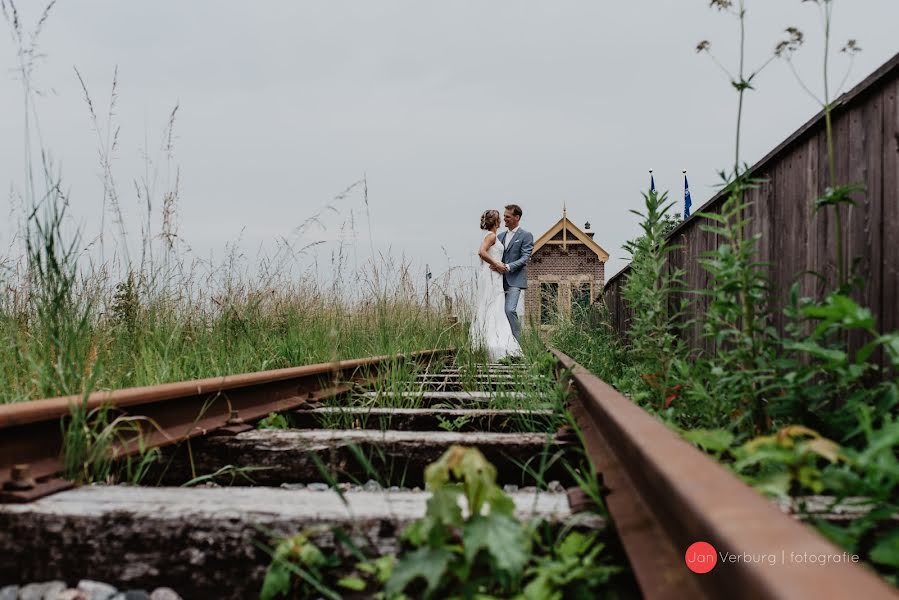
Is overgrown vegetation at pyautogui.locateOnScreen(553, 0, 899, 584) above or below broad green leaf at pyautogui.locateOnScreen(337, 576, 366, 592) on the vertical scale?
above

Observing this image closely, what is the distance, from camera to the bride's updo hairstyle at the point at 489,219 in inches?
374

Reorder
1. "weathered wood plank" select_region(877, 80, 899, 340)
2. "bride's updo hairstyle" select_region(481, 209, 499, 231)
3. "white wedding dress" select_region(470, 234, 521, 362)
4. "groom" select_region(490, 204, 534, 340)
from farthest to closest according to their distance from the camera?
"bride's updo hairstyle" select_region(481, 209, 499, 231) → "groom" select_region(490, 204, 534, 340) → "white wedding dress" select_region(470, 234, 521, 362) → "weathered wood plank" select_region(877, 80, 899, 340)

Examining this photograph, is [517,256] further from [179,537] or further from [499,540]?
[499,540]

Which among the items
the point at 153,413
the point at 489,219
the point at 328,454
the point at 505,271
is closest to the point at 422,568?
the point at 328,454

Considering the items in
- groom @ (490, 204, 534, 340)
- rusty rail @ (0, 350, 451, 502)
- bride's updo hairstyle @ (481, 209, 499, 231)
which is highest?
bride's updo hairstyle @ (481, 209, 499, 231)

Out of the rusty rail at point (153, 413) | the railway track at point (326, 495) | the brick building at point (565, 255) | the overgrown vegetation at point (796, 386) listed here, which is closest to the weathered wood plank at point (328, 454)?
the railway track at point (326, 495)

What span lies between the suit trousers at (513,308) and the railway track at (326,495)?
20.3 feet

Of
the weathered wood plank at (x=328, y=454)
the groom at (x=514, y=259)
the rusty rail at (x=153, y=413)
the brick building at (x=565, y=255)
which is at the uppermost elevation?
the brick building at (x=565, y=255)

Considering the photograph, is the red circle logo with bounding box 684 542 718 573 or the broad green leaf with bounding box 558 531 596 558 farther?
the broad green leaf with bounding box 558 531 596 558

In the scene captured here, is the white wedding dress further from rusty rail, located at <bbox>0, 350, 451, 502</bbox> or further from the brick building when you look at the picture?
the brick building

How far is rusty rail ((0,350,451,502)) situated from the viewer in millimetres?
1684

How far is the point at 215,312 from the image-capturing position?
457cm

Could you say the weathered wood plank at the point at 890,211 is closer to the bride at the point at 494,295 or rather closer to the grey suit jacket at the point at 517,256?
the bride at the point at 494,295

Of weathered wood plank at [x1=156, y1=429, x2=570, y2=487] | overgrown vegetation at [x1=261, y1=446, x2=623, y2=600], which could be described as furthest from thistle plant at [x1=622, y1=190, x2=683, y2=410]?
overgrown vegetation at [x1=261, y1=446, x2=623, y2=600]
